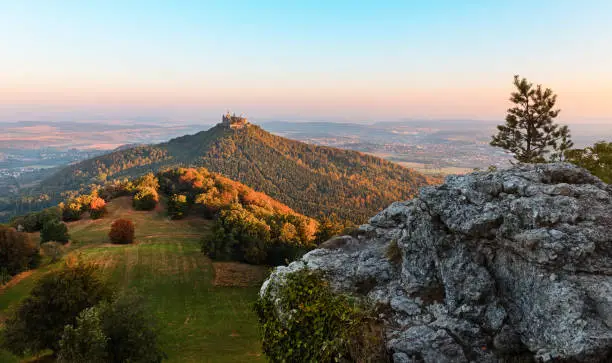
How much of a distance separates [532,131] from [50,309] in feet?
127

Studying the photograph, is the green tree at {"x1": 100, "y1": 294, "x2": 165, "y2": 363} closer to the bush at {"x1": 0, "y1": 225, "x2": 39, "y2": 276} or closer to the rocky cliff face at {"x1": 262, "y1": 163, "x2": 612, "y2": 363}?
the rocky cliff face at {"x1": 262, "y1": 163, "x2": 612, "y2": 363}

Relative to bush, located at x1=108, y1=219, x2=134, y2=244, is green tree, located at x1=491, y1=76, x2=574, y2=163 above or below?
above

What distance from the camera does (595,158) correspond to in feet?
85.4

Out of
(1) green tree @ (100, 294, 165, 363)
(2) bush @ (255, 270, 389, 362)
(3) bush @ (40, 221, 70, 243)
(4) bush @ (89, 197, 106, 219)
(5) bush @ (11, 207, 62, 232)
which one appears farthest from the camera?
(4) bush @ (89, 197, 106, 219)

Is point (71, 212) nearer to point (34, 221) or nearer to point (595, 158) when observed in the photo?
point (34, 221)

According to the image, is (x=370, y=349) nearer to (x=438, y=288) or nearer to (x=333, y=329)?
(x=333, y=329)

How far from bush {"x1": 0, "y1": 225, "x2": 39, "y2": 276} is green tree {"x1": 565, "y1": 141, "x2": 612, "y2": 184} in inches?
2289

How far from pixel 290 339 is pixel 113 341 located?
13.1 metres

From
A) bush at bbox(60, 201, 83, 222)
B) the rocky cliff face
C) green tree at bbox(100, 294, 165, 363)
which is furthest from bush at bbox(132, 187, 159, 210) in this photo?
the rocky cliff face

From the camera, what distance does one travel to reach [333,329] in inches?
438

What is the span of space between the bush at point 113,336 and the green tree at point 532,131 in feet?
98.0

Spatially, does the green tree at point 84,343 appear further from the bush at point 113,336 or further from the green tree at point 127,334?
the green tree at point 127,334

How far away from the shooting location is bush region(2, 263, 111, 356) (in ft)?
69.5

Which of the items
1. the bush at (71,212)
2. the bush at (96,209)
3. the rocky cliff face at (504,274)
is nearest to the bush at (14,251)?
the bush at (96,209)
